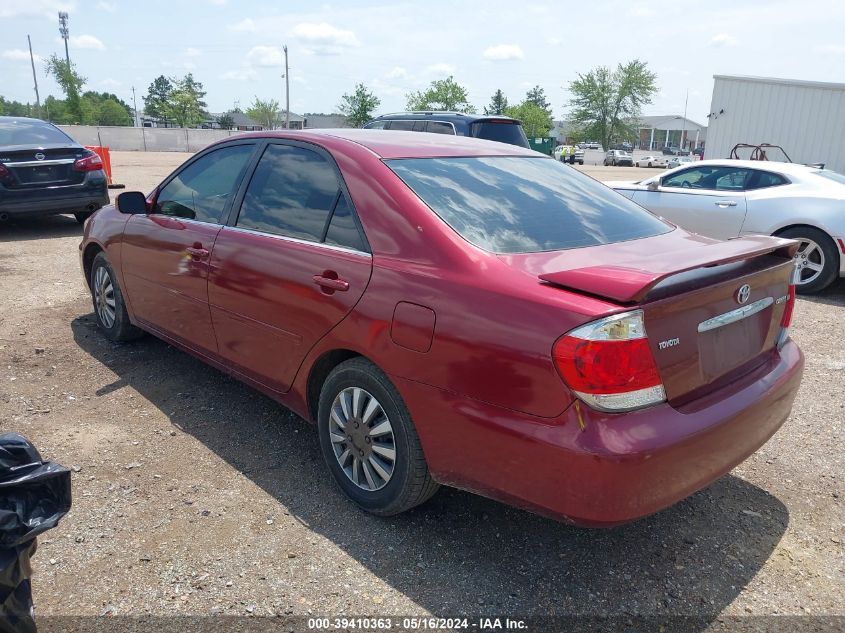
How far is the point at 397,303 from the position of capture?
8.66ft

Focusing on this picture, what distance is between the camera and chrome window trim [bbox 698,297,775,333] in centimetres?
245

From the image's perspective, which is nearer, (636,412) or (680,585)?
(636,412)

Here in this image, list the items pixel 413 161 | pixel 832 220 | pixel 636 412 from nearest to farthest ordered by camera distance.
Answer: pixel 636 412
pixel 413 161
pixel 832 220

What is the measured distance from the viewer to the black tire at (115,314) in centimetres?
485

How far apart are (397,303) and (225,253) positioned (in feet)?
4.47

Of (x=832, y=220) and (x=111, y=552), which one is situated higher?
(x=832, y=220)

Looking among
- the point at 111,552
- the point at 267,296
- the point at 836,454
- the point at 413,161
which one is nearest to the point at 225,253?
the point at 267,296

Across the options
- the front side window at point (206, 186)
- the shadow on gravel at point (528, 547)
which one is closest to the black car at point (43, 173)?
the front side window at point (206, 186)

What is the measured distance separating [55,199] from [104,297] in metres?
5.06

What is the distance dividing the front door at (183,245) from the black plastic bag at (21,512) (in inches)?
77.7

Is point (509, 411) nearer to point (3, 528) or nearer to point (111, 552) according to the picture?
point (3, 528)

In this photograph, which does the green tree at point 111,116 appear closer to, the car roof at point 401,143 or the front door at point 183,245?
the front door at point 183,245

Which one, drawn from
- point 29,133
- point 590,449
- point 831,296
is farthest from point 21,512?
point 29,133

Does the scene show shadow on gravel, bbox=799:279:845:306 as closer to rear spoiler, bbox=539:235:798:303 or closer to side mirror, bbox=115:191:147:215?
rear spoiler, bbox=539:235:798:303
